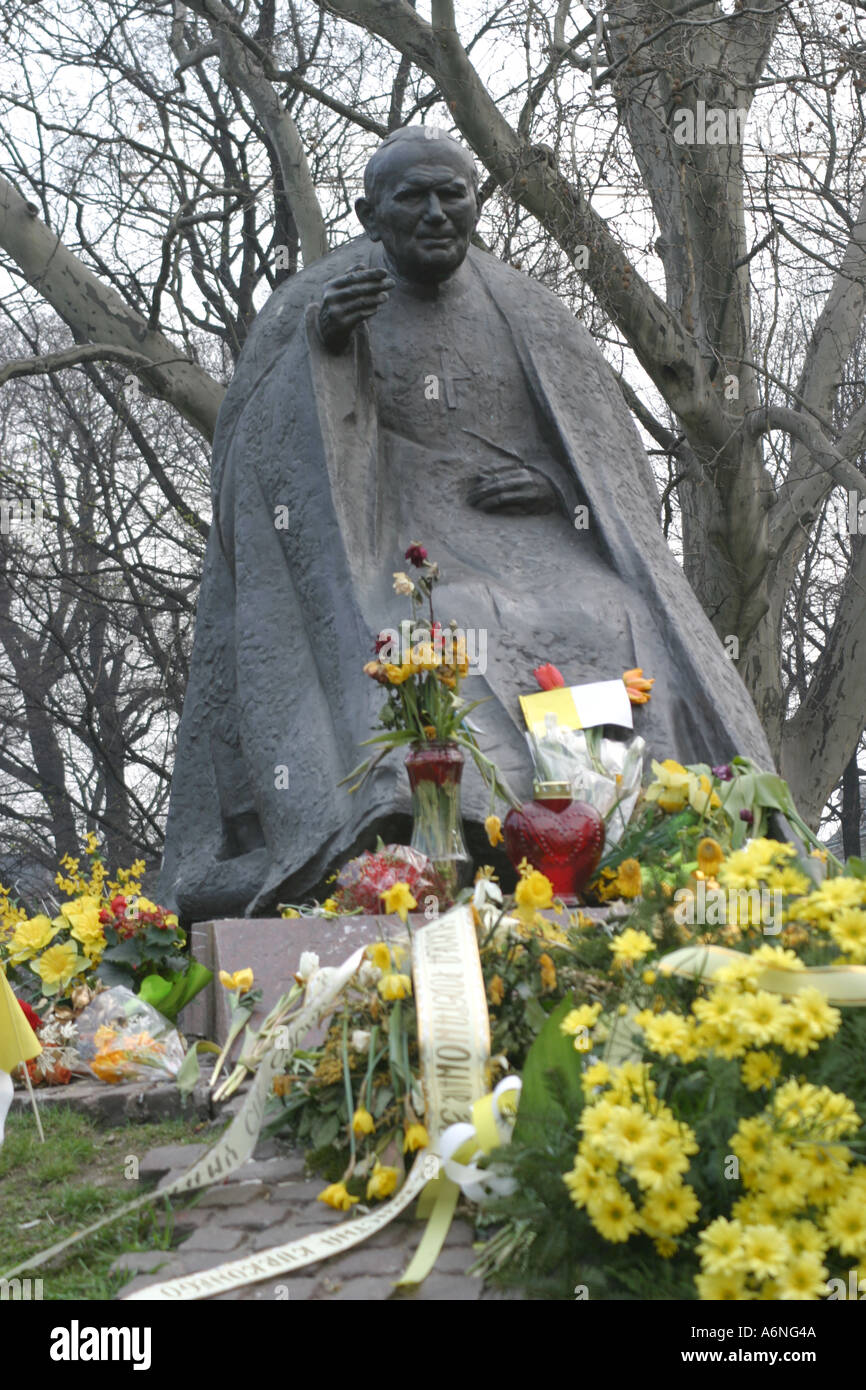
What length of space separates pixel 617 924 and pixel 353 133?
32.9 ft

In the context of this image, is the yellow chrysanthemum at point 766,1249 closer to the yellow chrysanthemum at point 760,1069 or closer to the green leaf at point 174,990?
the yellow chrysanthemum at point 760,1069

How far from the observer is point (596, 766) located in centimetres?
512

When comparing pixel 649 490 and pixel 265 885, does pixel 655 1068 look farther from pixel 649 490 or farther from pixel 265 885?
pixel 649 490

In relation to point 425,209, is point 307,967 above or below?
below

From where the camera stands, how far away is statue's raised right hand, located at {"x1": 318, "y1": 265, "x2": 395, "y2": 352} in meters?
5.76

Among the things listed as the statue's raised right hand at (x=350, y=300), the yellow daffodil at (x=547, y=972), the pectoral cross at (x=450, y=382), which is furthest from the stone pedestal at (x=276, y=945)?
the pectoral cross at (x=450, y=382)

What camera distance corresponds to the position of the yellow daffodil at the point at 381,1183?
2.95 metres

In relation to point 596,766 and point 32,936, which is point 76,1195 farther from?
point 596,766

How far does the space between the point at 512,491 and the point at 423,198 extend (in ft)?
3.60

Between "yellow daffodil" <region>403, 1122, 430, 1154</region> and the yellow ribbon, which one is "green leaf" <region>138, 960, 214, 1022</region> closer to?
"yellow daffodil" <region>403, 1122, 430, 1154</region>

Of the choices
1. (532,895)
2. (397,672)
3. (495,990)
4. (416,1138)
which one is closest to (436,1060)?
(416,1138)

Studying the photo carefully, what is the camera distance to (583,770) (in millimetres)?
5047

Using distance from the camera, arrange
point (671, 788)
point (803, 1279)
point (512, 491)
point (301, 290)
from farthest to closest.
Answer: point (301, 290)
point (512, 491)
point (671, 788)
point (803, 1279)

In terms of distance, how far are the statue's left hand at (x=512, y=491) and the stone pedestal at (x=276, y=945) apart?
7.37ft
